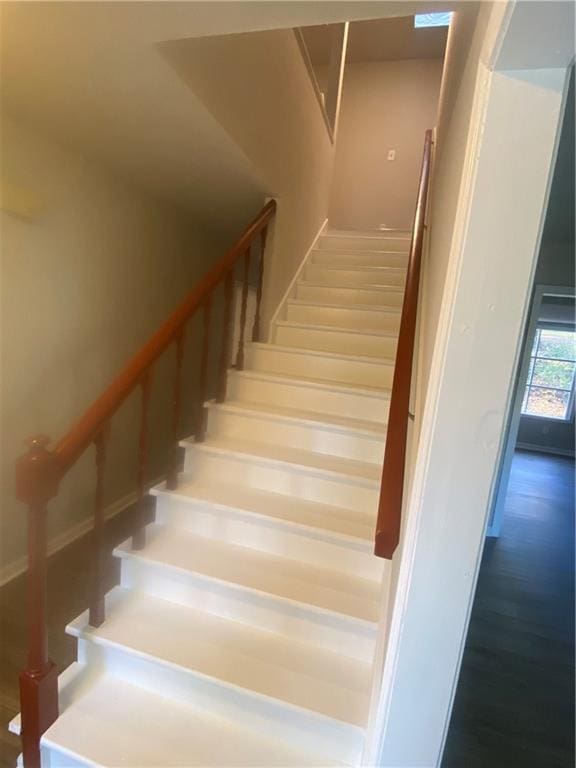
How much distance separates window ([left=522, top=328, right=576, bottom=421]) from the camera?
7219 mm

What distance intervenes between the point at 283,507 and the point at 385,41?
494cm

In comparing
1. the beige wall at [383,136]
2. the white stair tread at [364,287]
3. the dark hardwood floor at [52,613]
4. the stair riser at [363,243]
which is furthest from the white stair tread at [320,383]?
the beige wall at [383,136]

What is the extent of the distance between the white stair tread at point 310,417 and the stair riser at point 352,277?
1273 mm

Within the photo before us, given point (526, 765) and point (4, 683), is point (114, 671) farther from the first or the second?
point (526, 765)

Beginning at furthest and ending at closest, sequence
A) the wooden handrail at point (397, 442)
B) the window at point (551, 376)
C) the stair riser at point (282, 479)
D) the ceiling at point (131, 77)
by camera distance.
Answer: the window at point (551, 376)
the stair riser at point (282, 479)
the ceiling at point (131, 77)
the wooden handrail at point (397, 442)

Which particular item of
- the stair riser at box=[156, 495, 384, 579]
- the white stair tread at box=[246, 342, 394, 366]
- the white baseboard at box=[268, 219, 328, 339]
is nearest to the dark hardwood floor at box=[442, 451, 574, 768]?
the stair riser at box=[156, 495, 384, 579]

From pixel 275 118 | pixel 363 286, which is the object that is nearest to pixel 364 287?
pixel 363 286

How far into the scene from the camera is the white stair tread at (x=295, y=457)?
206cm

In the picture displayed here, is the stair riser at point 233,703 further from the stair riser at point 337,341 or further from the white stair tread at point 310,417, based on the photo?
the stair riser at point 337,341

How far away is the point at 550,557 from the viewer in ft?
11.1

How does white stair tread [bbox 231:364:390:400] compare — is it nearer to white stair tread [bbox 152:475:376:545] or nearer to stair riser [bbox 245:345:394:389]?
stair riser [bbox 245:345:394:389]

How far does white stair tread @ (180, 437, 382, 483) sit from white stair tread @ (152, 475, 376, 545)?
0.15m

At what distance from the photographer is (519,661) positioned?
2166mm

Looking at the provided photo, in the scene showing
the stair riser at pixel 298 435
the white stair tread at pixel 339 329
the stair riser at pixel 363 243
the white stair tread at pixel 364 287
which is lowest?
the stair riser at pixel 298 435
